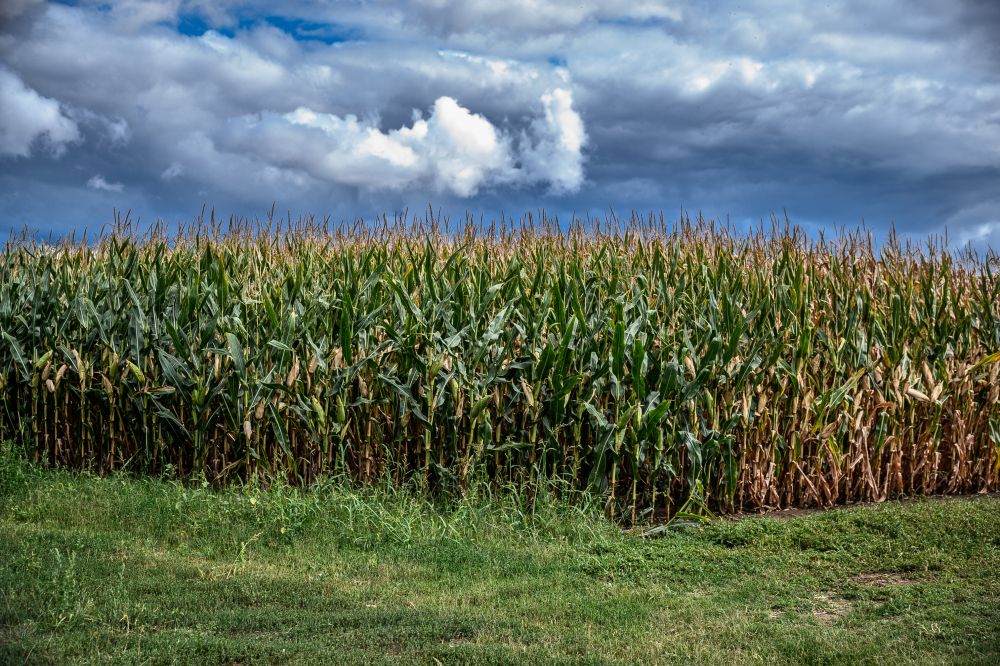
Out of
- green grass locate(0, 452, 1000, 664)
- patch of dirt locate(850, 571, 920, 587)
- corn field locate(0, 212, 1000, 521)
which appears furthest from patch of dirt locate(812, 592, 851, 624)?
corn field locate(0, 212, 1000, 521)

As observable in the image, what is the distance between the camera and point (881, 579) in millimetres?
6777

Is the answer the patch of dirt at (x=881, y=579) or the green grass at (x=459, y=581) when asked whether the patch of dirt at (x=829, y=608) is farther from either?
the patch of dirt at (x=881, y=579)

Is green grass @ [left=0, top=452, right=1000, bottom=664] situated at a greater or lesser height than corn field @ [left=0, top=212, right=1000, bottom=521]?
lesser

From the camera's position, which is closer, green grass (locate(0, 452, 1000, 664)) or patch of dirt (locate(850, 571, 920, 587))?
green grass (locate(0, 452, 1000, 664))

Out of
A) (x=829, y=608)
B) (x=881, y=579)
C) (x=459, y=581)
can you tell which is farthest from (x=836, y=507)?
(x=459, y=581)

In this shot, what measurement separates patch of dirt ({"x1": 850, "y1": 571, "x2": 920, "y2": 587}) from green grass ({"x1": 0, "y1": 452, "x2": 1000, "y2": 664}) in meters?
0.02

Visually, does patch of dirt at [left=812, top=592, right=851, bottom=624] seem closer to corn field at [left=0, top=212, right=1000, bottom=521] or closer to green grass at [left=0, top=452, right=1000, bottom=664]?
green grass at [left=0, top=452, right=1000, bottom=664]

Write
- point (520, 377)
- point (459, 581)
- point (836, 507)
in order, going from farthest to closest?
point (836, 507)
point (520, 377)
point (459, 581)

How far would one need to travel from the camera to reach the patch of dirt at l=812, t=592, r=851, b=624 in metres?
5.88

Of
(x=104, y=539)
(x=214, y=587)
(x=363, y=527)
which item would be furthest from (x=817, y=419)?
(x=104, y=539)

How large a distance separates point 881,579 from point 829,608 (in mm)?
966

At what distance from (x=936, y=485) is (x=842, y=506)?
136cm

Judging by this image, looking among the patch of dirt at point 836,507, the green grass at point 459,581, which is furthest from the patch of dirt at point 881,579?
the patch of dirt at point 836,507

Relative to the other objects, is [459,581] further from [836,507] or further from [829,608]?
[836,507]
